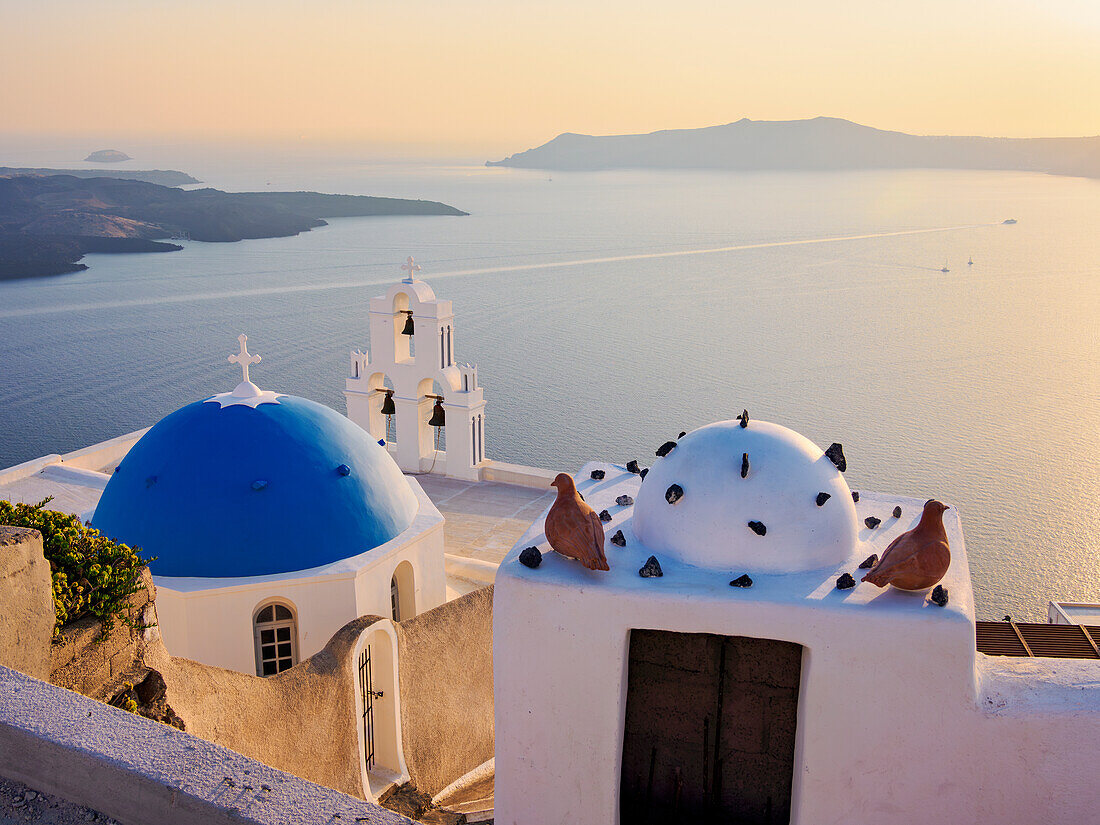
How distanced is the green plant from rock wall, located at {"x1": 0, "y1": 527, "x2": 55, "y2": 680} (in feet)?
1.50

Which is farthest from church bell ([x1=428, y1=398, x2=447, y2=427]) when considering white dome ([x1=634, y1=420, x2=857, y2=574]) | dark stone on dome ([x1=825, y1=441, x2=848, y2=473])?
dark stone on dome ([x1=825, y1=441, x2=848, y2=473])

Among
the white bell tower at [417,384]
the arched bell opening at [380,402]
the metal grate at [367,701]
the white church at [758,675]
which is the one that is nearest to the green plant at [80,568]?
the white church at [758,675]

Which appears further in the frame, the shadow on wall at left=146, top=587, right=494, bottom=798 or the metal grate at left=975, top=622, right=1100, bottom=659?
the shadow on wall at left=146, top=587, right=494, bottom=798

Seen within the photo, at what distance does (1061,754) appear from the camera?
5996 mm

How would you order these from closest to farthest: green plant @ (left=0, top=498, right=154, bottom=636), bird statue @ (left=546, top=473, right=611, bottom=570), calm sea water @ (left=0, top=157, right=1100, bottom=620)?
bird statue @ (left=546, top=473, right=611, bottom=570), green plant @ (left=0, top=498, right=154, bottom=636), calm sea water @ (left=0, top=157, right=1100, bottom=620)

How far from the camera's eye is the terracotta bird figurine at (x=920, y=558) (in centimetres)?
600

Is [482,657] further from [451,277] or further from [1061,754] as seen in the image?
[451,277]

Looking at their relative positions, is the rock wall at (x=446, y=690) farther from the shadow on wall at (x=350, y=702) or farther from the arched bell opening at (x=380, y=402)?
the arched bell opening at (x=380, y=402)

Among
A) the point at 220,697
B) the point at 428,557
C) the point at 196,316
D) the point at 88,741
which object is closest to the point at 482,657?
the point at 428,557

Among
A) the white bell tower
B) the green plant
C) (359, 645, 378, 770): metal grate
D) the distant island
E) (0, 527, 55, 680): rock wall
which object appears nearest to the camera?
(0, 527, 55, 680): rock wall

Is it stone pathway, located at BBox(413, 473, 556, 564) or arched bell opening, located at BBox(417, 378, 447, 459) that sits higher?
arched bell opening, located at BBox(417, 378, 447, 459)

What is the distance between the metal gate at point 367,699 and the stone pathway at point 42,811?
662 cm

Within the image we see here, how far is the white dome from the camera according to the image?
6.46 m

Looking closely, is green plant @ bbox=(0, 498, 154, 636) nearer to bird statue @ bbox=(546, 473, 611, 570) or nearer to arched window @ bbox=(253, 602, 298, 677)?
bird statue @ bbox=(546, 473, 611, 570)
